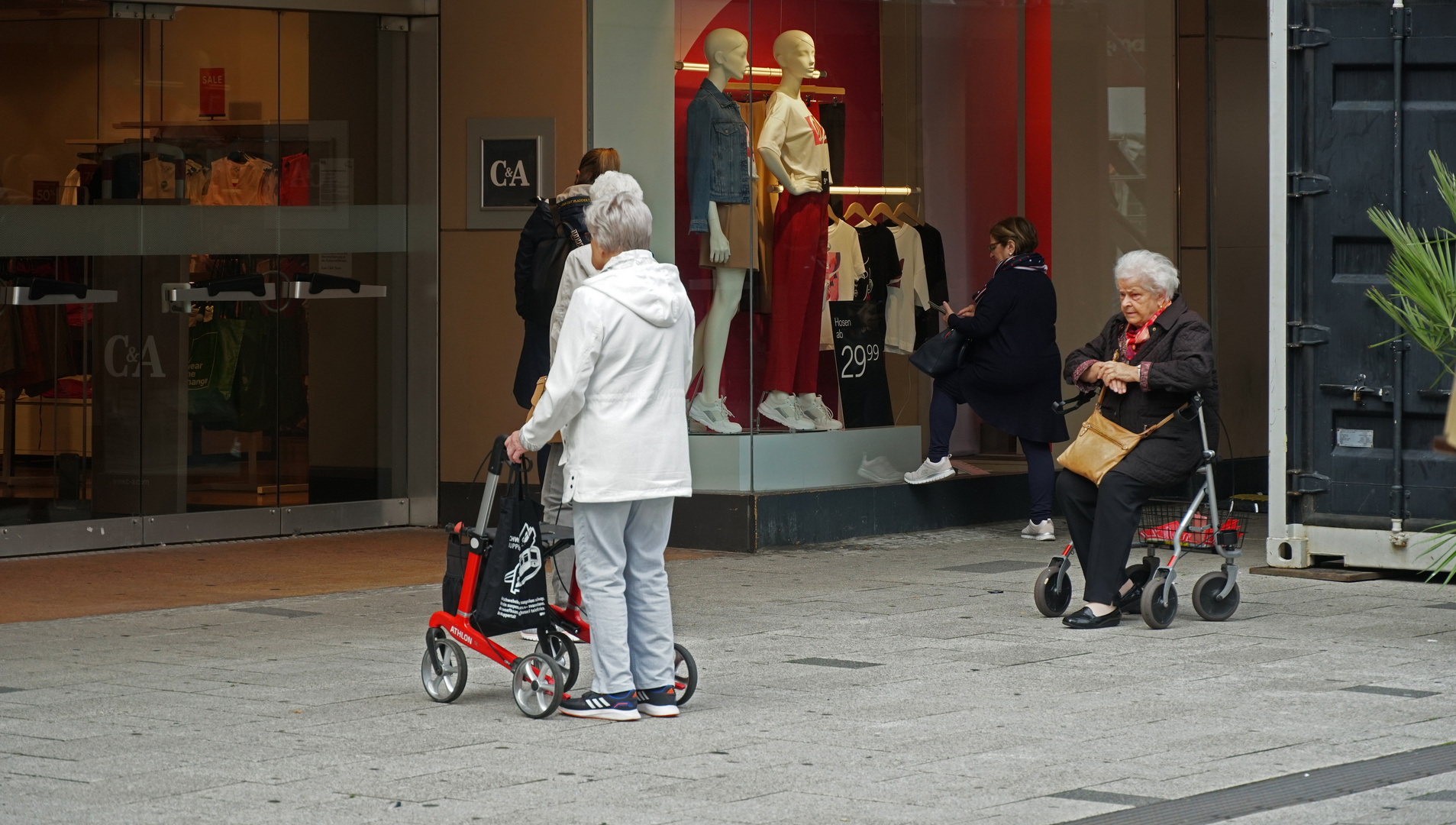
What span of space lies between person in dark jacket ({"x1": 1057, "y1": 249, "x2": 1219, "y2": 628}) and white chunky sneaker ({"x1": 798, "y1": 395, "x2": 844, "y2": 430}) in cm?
343

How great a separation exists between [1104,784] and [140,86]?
7.75 m

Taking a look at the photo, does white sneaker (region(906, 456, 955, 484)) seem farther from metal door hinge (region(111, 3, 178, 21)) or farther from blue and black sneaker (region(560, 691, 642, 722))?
blue and black sneaker (region(560, 691, 642, 722))

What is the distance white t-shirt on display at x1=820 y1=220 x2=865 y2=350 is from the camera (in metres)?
11.9

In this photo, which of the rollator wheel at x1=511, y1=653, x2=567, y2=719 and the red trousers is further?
the red trousers

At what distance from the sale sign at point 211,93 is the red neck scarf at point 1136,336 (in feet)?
18.8

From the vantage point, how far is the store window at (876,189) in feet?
37.0

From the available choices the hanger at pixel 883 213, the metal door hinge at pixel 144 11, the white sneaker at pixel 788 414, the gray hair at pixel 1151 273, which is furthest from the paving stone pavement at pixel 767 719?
the metal door hinge at pixel 144 11

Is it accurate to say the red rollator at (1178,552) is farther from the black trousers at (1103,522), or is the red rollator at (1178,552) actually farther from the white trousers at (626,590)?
the white trousers at (626,590)

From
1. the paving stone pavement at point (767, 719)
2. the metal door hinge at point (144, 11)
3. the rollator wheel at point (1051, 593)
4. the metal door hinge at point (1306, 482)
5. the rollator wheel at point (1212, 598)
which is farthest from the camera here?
the metal door hinge at point (144, 11)

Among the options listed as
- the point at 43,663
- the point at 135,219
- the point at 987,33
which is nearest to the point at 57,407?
the point at 135,219

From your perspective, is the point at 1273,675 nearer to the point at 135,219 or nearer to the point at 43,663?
the point at 43,663

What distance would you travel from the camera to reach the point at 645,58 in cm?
1130

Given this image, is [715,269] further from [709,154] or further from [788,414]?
[788,414]

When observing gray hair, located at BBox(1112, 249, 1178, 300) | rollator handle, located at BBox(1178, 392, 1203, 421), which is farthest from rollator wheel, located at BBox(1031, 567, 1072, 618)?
gray hair, located at BBox(1112, 249, 1178, 300)
